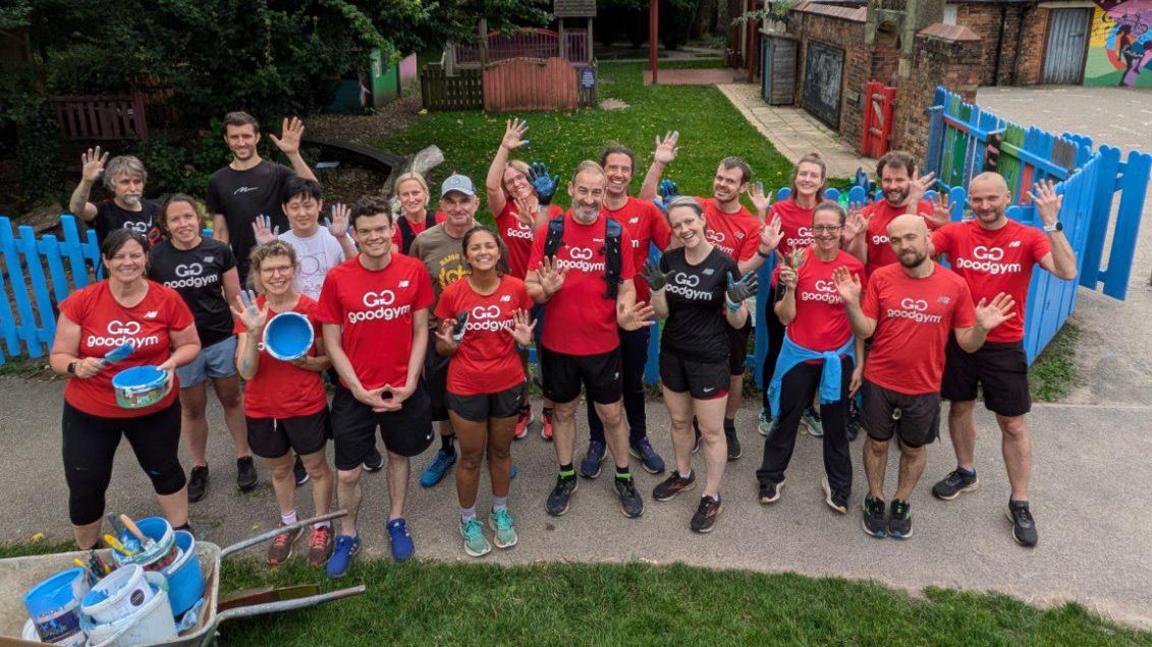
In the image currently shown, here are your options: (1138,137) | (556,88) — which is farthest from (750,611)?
(556,88)

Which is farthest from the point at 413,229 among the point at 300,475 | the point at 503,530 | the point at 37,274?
the point at 37,274

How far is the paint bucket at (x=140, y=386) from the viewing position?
4.11m

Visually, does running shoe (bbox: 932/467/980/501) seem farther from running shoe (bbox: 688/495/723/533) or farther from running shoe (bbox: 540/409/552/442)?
running shoe (bbox: 540/409/552/442)

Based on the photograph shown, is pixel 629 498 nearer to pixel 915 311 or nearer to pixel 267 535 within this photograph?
pixel 915 311

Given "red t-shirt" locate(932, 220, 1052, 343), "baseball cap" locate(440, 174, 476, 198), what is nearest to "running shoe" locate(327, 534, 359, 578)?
"baseball cap" locate(440, 174, 476, 198)

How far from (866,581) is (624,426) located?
1608 mm

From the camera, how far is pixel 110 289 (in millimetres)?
4344

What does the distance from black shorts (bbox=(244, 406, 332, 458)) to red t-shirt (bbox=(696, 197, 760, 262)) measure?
2591 millimetres

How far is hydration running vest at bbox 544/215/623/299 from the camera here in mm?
4727

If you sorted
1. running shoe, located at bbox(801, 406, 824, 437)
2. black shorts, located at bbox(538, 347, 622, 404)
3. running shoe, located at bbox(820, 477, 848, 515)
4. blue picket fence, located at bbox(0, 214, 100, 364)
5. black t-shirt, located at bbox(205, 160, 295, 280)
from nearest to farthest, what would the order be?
black shorts, located at bbox(538, 347, 622, 404) < running shoe, located at bbox(820, 477, 848, 515) < black t-shirt, located at bbox(205, 160, 295, 280) < running shoe, located at bbox(801, 406, 824, 437) < blue picket fence, located at bbox(0, 214, 100, 364)

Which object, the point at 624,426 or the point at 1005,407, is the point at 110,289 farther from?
the point at 1005,407

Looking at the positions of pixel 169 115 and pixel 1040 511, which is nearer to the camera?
pixel 1040 511

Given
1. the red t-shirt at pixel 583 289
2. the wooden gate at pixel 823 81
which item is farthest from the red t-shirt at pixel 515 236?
the wooden gate at pixel 823 81

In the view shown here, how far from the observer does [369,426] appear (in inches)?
180
